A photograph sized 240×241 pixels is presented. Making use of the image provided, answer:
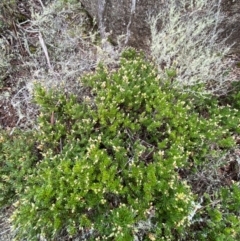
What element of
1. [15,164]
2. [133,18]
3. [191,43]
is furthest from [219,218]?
[133,18]

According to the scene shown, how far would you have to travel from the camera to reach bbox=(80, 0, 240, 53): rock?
299cm

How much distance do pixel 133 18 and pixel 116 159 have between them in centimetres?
159

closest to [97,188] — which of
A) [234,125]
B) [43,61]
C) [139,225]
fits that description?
[139,225]

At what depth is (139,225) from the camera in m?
2.27

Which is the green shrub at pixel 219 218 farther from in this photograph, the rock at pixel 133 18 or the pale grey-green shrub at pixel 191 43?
the rock at pixel 133 18

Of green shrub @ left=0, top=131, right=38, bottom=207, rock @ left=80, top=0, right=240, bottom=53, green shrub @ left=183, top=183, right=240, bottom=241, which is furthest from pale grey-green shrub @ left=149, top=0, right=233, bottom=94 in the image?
green shrub @ left=0, top=131, right=38, bottom=207

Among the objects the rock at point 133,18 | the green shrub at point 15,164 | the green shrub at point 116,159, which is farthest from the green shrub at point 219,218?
the rock at point 133,18

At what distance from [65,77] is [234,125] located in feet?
5.43

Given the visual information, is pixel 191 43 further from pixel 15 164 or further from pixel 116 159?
pixel 15 164

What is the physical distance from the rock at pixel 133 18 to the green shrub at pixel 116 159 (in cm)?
Result: 61

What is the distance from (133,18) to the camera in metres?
3.19

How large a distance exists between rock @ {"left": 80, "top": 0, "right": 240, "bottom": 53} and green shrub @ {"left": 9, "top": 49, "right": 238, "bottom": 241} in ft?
2.01

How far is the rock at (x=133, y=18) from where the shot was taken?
2.99 m

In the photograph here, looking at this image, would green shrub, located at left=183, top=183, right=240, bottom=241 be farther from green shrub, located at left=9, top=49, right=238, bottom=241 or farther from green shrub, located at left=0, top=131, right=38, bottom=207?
green shrub, located at left=0, top=131, right=38, bottom=207
